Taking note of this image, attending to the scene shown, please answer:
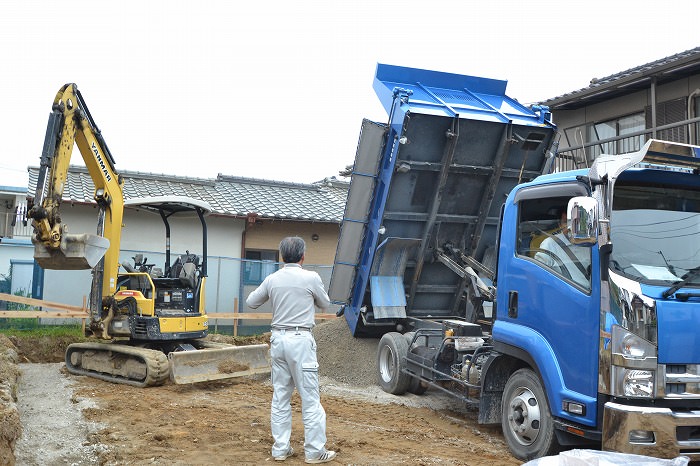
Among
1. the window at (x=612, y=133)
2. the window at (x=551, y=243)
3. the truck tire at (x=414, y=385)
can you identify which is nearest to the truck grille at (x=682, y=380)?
the window at (x=551, y=243)

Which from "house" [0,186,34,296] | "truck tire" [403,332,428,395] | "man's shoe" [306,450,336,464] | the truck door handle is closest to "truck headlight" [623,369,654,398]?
the truck door handle

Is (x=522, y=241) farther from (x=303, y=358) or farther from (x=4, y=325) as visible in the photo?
(x=4, y=325)

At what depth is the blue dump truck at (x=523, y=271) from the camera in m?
4.75

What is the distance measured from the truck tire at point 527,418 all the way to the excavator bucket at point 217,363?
475cm

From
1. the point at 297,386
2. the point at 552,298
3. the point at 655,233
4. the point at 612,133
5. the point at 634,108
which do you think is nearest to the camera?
the point at 655,233

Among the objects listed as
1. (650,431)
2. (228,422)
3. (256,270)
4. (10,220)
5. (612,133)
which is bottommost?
(228,422)

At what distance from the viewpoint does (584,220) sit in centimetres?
486

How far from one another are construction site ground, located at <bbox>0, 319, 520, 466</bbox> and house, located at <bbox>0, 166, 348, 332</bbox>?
19.7 feet

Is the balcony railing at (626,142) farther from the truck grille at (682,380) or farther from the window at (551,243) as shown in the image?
the truck grille at (682,380)

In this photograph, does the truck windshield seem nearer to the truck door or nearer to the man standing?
the truck door

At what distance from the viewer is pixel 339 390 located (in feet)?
30.3

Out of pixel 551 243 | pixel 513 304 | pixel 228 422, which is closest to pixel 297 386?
pixel 228 422

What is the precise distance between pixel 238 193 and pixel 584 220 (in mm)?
15804

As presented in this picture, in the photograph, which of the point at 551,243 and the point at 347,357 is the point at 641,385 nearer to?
the point at 551,243
